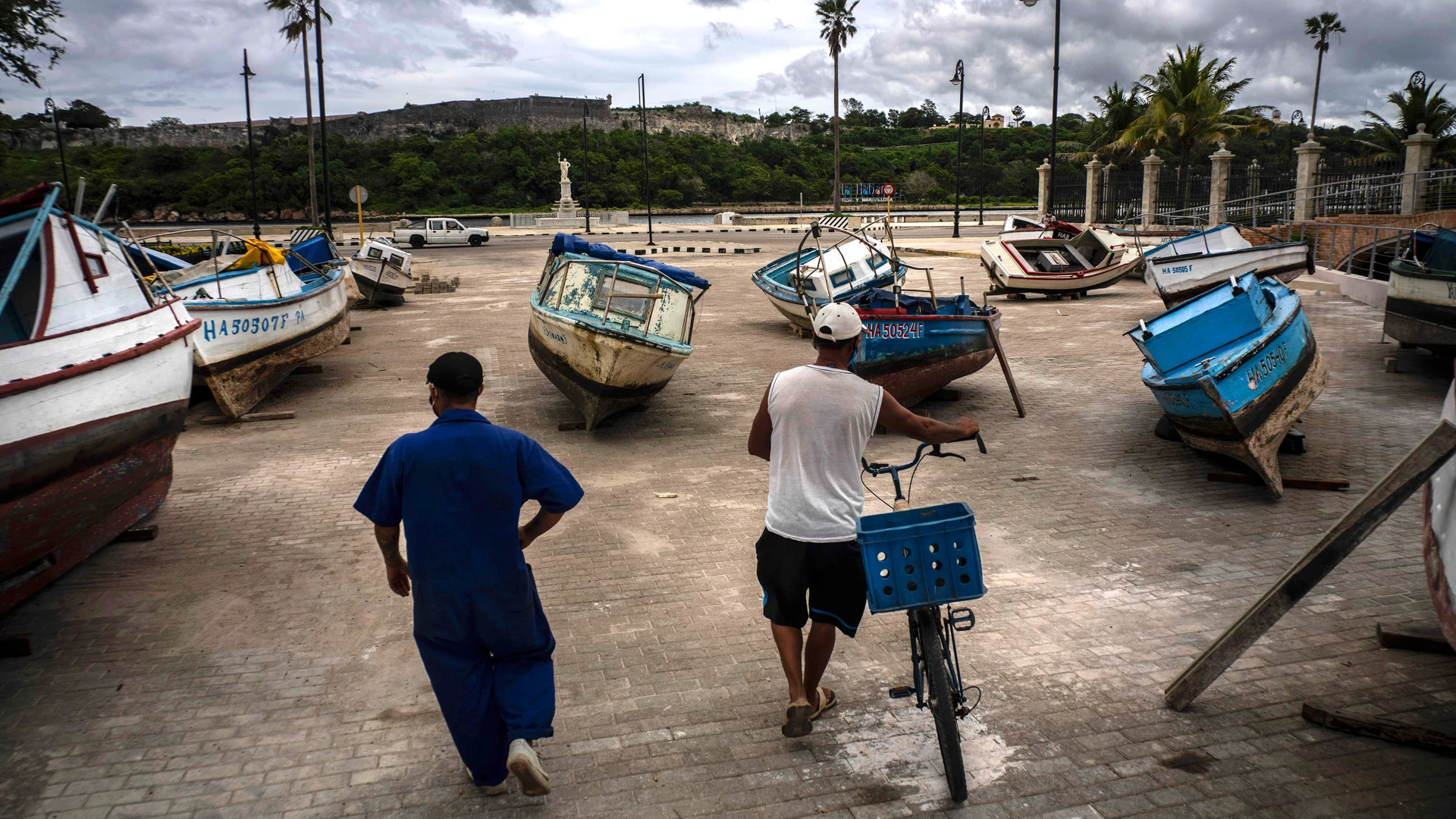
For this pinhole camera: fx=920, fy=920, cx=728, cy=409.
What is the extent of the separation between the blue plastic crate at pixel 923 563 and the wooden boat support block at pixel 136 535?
5828 mm

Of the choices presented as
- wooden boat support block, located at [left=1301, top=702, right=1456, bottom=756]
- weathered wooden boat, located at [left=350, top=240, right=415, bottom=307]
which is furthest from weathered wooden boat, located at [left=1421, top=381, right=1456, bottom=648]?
weathered wooden boat, located at [left=350, top=240, right=415, bottom=307]

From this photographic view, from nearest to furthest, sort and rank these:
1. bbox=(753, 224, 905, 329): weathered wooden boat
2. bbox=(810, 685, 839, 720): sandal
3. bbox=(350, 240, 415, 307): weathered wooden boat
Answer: bbox=(810, 685, 839, 720): sandal < bbox=(753, 224, 905, 329): weathered wooden boat < bbox=(350, 240, 415, 307): weathered wooden boat

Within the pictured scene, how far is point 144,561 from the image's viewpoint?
6.40 m

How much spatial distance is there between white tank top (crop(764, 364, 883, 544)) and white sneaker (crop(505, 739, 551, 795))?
1.32m

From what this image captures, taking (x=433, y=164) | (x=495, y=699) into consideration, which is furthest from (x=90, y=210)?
(x=495, y=699)

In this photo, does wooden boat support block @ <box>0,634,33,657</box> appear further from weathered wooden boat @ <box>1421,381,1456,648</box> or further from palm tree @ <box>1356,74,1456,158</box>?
palm tree @ <box>1356,74,1456,158</box>

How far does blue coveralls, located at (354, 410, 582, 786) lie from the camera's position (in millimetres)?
3303

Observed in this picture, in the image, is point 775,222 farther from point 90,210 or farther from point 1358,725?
point 1358,725

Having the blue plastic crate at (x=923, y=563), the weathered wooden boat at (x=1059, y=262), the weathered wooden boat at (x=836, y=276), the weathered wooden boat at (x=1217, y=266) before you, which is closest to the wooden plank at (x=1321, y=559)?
the blue plastic crate at (x=923, y=563)

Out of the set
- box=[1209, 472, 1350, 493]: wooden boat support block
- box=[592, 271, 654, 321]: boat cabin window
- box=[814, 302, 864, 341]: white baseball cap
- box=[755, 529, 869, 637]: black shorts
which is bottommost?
box=[1209, 472, 1350, 493]: wooden boat support block

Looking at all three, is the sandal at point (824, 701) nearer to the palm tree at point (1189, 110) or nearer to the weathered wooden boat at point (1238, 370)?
the weathered wooden boat at point (1238, 370)

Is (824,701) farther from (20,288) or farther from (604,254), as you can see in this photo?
(604,254)

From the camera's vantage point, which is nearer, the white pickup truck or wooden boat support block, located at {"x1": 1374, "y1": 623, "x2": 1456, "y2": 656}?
wooden boat support block, located at {"x1": 1374, "y1": 623, "x2": 1456, "y2": 656}

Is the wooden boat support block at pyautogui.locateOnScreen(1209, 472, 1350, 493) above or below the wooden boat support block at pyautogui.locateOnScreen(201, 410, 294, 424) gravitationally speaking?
above
